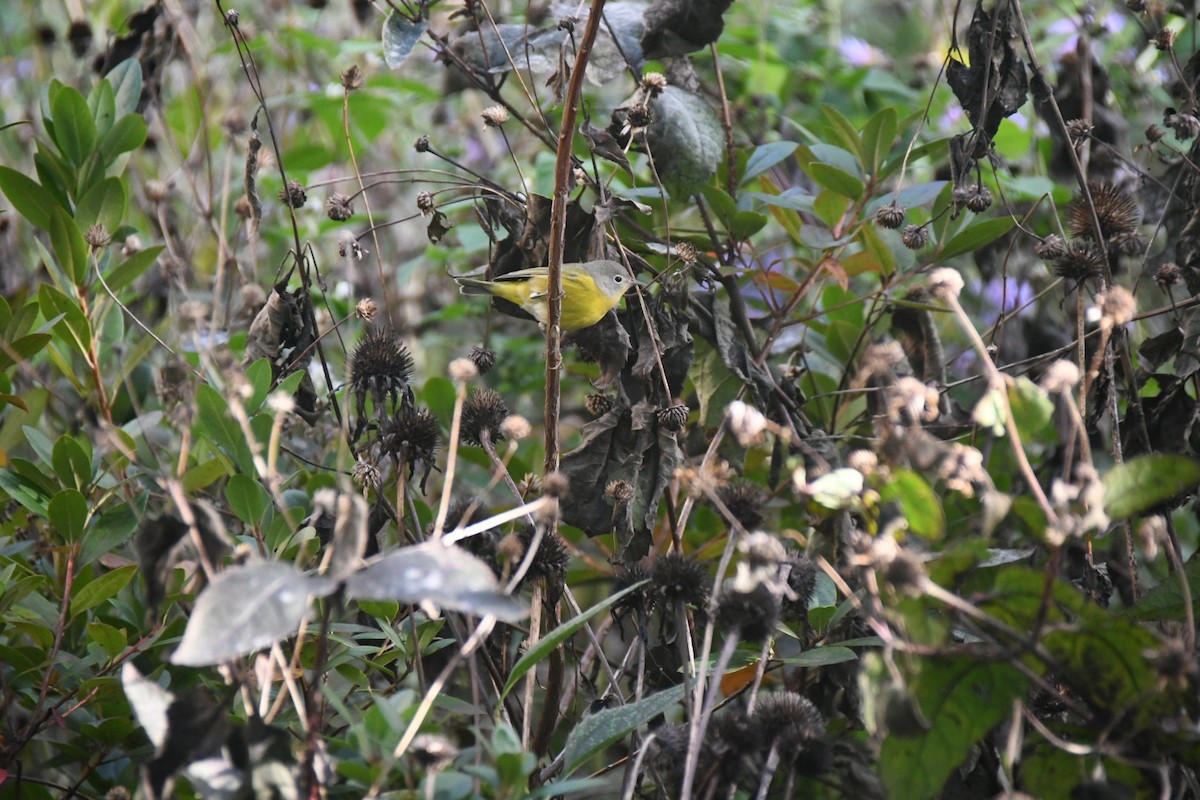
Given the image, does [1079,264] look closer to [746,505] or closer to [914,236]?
[914,236]

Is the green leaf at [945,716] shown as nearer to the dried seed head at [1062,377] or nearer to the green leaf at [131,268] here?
the dried seed head at [1062,377]

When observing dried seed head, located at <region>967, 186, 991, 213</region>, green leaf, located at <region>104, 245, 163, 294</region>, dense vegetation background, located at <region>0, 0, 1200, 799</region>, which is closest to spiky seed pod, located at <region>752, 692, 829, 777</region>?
dense vegetation background, located at <region>0, 0, 1200, 799</region>

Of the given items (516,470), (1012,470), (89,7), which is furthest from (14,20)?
(1012,470)

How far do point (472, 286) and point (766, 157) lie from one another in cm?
51

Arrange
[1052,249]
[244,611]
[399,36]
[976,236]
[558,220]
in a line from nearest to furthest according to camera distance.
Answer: [244,611] → [558,220] → [1052,249] → [399,36] → [976,236]

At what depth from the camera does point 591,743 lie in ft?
3.24

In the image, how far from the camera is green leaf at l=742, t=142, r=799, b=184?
154 centimetres

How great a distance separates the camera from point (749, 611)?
0.95 metres

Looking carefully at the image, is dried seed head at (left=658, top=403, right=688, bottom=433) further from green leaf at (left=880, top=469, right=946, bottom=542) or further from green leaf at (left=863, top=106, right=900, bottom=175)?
green leaf at (left=863, top=106, right=900, bottom=175)

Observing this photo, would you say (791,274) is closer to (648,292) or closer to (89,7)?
(648,292)

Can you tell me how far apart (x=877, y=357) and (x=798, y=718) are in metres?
0.36

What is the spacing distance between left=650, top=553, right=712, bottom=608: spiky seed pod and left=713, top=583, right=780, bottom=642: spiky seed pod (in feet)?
0.40

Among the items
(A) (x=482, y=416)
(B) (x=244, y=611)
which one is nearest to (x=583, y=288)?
(A) (x=482, y=416)

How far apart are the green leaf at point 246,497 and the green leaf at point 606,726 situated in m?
0.46
